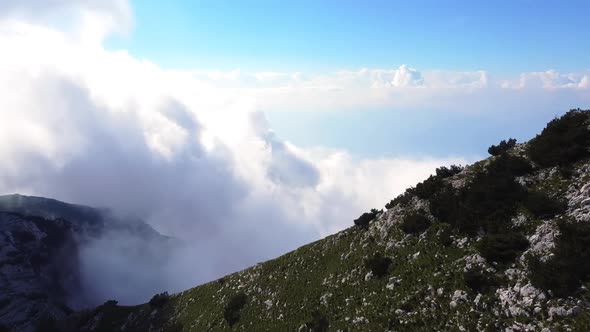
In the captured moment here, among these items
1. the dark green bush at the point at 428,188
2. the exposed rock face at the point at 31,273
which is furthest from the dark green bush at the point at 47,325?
the dark green bush at the point at 428,188

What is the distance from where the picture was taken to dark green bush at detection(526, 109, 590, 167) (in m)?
32.8

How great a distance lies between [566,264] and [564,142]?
17.8 meters

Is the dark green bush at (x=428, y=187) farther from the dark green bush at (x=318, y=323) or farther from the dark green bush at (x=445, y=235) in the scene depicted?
the dark green bush at (x=318, y=323)

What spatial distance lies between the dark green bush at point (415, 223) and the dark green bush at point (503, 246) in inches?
357

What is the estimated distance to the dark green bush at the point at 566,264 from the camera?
2102 cm

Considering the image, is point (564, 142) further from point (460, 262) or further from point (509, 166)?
point (460, 262)

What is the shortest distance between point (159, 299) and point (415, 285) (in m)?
57.8

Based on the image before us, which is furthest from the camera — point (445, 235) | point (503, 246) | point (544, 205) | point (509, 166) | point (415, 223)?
point (415, 223)

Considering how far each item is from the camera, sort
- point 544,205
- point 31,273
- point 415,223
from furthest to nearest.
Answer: point 31,273 → point 415,223 → point 544,205

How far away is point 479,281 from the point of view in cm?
2566

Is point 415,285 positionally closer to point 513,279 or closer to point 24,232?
point 513,279

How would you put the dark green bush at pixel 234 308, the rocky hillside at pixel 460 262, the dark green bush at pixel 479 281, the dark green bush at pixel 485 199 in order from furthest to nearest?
the dark green bush at pixel 234 308
the dark green bush at pixel 485 199
the dark green bush at pixel 479 281
the rocky hillside at pixel 460 262

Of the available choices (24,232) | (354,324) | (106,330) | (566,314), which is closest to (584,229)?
(566,314)

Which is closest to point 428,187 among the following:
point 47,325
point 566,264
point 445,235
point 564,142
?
point 445,235
